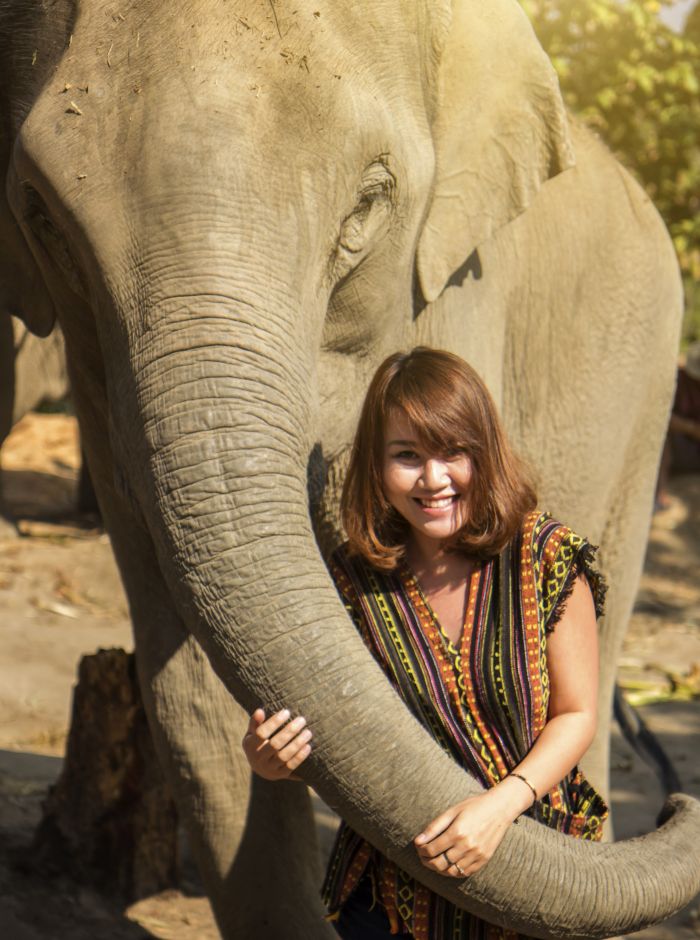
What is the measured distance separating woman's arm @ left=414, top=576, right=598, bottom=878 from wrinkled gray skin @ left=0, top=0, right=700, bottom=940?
0.03m

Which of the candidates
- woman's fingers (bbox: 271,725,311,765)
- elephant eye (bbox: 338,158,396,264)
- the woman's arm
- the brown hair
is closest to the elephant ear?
elephant eye (bbox: 338,158,396,264)

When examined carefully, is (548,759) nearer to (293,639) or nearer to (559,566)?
(559,566)

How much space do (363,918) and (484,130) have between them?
4.74 feet

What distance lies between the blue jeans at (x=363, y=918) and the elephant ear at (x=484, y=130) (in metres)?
1.10

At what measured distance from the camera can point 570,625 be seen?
81.7 inches

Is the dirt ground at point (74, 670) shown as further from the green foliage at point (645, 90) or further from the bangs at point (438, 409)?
the green foliage at point (645, 90)

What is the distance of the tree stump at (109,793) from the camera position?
345cm

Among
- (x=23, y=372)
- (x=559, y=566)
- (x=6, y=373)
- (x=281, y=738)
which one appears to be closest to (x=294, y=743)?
(x=281, y=738)

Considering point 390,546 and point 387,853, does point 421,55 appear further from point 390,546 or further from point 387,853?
point 387,853

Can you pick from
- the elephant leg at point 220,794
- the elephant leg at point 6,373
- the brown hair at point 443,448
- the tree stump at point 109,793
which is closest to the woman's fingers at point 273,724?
the brown hair at point 443,448

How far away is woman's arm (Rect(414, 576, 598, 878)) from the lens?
5.98 ft

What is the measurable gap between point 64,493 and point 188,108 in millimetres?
7973

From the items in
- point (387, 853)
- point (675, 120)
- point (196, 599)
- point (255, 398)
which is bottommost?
point (387, 853)

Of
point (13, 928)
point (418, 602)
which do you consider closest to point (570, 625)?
point (418, 602)
